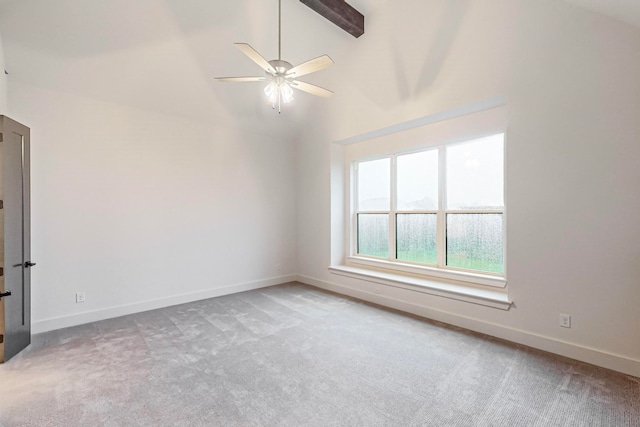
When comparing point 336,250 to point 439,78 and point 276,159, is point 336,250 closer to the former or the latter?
point 276,159

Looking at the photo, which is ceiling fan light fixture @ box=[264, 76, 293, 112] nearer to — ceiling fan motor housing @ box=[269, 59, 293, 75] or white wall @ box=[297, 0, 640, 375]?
ceiling fan motor housing @ box=[269, 59, 293, 75]

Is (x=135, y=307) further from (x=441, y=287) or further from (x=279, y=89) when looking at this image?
(x=441, y=287)

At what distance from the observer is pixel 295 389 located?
2254 mm

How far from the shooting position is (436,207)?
4203mm

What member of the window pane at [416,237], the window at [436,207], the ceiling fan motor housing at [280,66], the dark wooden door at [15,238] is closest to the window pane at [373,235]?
the window at [436,207]

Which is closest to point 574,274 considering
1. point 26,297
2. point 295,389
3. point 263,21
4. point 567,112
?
point 567,112

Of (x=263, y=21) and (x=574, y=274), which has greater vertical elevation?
(x=263, y=21)

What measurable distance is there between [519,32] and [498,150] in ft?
4.13

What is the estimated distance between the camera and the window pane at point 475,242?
357 cm

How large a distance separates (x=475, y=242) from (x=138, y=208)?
4.79 m

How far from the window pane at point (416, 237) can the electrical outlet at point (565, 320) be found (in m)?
1.58

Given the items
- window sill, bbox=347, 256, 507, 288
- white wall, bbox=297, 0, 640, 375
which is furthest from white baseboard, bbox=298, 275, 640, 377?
window sill, bbox=347, 256, 507, 288

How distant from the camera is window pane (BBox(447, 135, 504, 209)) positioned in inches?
140

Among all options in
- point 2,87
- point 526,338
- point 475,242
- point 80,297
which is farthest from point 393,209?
point 2,87
